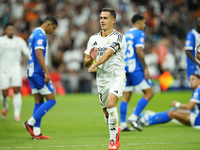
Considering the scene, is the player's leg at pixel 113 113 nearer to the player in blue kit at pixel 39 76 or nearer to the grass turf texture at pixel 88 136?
the grass turf texture at pixel 88 136

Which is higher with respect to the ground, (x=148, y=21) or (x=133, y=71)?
(x=148, y=21)

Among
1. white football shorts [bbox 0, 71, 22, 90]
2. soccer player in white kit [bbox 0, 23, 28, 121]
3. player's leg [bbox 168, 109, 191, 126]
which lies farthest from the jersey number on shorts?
white football shorts [bbox 0, 71, 22, 90]

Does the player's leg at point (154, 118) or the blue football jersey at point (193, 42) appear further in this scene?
the blue football jersey at point (193, 42)

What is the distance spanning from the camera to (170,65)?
21484 mm

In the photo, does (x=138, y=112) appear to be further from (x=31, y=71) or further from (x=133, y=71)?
(x=31, y=71)

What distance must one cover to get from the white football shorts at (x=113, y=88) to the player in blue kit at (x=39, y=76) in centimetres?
163

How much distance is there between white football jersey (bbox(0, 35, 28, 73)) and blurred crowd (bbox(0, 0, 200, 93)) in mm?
9735

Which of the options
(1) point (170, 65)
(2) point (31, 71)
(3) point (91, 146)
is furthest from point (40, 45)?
(1) point (170, 65)

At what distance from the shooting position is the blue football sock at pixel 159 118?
349 inches

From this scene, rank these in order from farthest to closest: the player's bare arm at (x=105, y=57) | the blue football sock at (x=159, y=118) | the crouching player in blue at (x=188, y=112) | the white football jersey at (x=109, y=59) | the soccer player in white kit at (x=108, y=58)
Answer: the blue football sock at (x=159, y=118) < the crouching player in blue at (x=188, y=112) < the white football jersey at (x=109, y=59) < the soccer player in white kit at (x=108, y=58) < the player's bare arm at (x=105, y=57)

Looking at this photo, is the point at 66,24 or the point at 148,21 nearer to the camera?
the point at 66,24

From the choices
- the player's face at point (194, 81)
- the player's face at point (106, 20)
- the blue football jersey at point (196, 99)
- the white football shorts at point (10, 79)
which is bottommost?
the blue football jersey at point (196, 99)

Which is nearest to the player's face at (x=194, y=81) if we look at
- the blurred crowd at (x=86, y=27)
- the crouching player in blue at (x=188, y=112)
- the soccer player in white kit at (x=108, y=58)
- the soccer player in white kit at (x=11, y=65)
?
the crouching player in blue at (x=188, y=112)

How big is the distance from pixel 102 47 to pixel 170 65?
15664 mm
